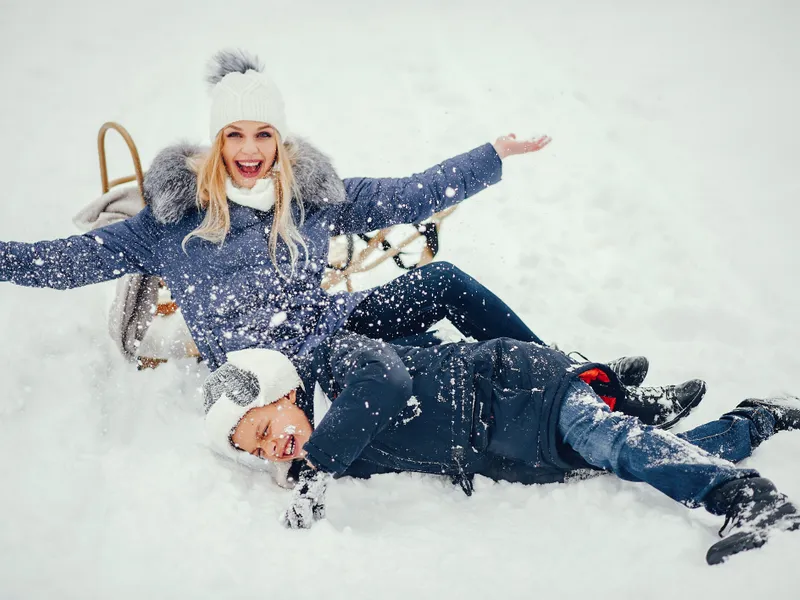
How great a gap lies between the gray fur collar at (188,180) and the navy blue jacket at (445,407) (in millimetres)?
649

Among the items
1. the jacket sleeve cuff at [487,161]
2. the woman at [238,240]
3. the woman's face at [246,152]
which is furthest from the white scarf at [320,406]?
the jacket sleeve cuff at [487,161]

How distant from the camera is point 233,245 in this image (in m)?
2.96

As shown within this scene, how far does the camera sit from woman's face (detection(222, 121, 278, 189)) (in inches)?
118

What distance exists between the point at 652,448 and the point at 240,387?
1440 mm

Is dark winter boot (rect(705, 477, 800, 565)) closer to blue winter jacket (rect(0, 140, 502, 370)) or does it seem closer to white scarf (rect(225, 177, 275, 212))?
blue winter jacket (rect(0, 140, 502, 370))

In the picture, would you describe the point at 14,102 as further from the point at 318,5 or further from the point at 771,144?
the point at 771,144

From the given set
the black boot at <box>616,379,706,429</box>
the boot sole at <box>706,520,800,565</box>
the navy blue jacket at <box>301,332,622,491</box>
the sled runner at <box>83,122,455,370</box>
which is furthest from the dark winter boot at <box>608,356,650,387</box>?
the sled runner at <box>83,122,455,370</box>

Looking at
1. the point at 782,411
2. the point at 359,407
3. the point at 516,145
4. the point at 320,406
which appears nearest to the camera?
the point at 359,407

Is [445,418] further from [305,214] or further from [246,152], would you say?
[246,152]

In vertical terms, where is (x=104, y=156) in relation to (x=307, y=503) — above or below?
above

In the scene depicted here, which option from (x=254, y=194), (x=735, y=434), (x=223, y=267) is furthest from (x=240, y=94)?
(x=735, y=434)

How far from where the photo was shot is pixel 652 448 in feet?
7.55

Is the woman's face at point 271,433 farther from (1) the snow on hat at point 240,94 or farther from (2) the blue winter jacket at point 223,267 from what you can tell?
(1) the snow on hat at point 240,94

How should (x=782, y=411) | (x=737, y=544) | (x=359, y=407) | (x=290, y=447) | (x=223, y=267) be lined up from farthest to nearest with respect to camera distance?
(x=223, y=267), (x=782, y=411), (x=290, y=447), (x=359, y=407), (x=737, y=544)
